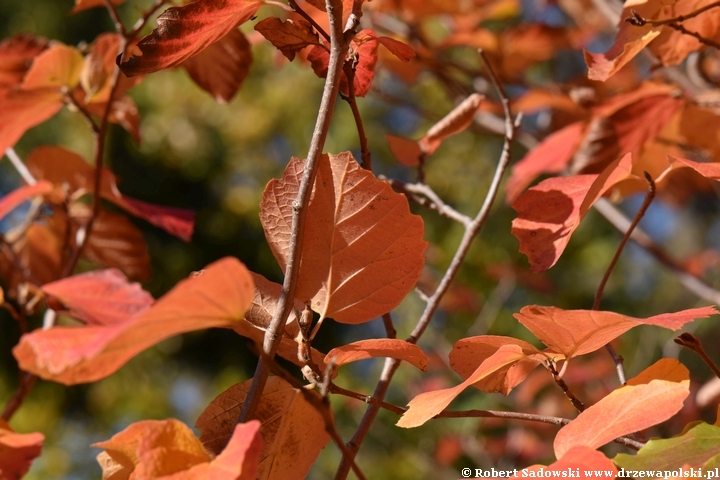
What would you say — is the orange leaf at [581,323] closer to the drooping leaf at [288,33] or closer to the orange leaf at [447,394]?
the orange leaf at [447,394]

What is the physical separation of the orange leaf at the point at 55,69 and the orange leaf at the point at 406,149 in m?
0.34

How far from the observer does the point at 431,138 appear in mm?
662

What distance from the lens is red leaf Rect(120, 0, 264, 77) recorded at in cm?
45

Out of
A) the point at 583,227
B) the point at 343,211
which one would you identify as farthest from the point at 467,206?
the point at 343,211

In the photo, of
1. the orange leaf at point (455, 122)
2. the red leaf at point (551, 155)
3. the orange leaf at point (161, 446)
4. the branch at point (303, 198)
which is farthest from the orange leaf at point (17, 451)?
the red leaf at point (551, 155)

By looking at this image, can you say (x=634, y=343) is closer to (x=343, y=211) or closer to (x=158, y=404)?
(x=158, y=404)

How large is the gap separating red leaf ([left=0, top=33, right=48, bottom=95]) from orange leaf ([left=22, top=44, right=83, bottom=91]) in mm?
115

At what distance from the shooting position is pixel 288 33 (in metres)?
0.46

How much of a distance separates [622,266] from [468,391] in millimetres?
2840

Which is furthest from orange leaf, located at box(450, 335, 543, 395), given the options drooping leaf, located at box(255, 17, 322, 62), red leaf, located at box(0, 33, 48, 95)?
red leaf, located at box(0, 33, 48, 95)

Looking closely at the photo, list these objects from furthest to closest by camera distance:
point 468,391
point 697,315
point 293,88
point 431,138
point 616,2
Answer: point 293,88 < point 468,391 < point 616,2 < point 431,138 < point 697,315

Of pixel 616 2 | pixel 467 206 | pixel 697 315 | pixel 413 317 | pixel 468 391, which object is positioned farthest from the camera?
pixel 467 206

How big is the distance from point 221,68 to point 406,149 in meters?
0.23

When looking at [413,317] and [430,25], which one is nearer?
[413,317]
